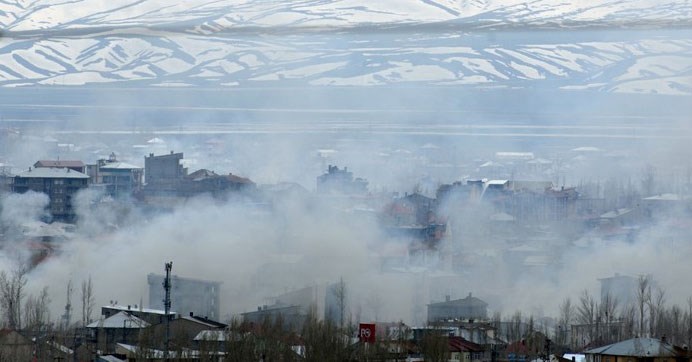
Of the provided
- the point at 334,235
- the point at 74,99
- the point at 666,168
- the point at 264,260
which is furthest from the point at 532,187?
the point at 74,99

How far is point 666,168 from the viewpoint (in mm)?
17781

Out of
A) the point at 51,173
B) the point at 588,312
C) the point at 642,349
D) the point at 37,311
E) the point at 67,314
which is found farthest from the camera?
the point at 51,173

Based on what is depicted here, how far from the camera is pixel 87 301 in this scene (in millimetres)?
14094

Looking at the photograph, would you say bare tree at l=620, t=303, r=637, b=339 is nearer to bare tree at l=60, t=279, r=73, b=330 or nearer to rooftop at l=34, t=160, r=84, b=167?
bare tree at l=60, t=279, r=73, b=330

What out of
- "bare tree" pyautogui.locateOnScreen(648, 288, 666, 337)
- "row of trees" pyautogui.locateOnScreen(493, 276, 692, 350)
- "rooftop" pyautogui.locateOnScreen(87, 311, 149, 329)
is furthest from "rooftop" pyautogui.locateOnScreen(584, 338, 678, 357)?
"rooftop" pyautogui.locateOnScreen(87, 311, 149, 329)

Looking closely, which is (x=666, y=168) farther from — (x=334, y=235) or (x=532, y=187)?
(x=334, y=235)

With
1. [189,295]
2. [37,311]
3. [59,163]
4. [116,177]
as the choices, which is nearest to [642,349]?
[189,295]

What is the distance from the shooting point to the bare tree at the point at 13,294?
43.6 ft

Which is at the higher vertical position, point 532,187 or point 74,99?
point 74,99

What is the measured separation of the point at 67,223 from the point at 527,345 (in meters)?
7.30

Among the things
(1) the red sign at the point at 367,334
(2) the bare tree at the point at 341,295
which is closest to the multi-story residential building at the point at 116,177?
(2) the bare tree at the point at 341,295

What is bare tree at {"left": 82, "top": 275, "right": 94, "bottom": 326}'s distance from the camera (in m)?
13.5

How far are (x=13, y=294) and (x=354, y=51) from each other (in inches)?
303

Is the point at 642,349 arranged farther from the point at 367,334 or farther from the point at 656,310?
the point at 656,310
